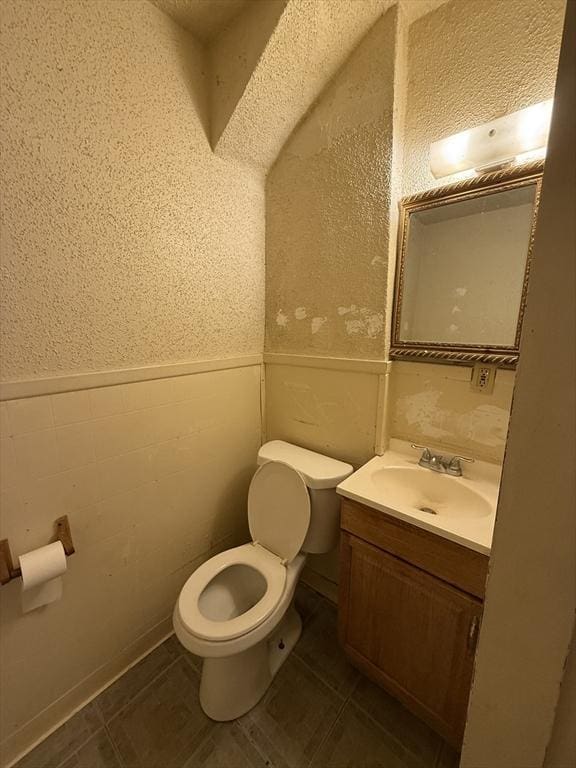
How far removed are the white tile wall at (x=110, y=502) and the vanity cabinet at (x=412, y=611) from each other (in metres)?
0.71

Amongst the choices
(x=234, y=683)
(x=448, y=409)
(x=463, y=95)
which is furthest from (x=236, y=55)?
(x=234, y=683)

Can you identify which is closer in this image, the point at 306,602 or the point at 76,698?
the point at 76,698

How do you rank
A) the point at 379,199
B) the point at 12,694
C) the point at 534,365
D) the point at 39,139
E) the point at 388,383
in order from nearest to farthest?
the point at 534,365, the point at 39,139, the point at 12,694, the point at 379,199, the point at 388,383

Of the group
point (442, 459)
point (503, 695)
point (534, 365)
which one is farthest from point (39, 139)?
point (442, 459)

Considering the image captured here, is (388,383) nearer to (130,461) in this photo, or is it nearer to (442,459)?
(442,459)

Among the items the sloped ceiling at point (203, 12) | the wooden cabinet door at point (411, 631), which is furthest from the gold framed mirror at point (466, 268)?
the sloped ceiling at point (203, 12)

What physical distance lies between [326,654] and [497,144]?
2.06m

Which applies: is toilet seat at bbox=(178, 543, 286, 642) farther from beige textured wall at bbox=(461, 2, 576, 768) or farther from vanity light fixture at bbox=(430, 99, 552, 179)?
vanity light fixture at bbox=(430, 99, 552, 179)

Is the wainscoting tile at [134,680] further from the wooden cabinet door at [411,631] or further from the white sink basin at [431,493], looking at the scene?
Result: the white sink basin at [431,493]

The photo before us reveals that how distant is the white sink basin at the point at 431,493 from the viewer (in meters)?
0.89

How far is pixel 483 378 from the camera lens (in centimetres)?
110

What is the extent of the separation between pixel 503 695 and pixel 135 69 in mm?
1752

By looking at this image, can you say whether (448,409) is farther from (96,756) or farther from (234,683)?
(96,756)

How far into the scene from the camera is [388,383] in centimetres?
129
